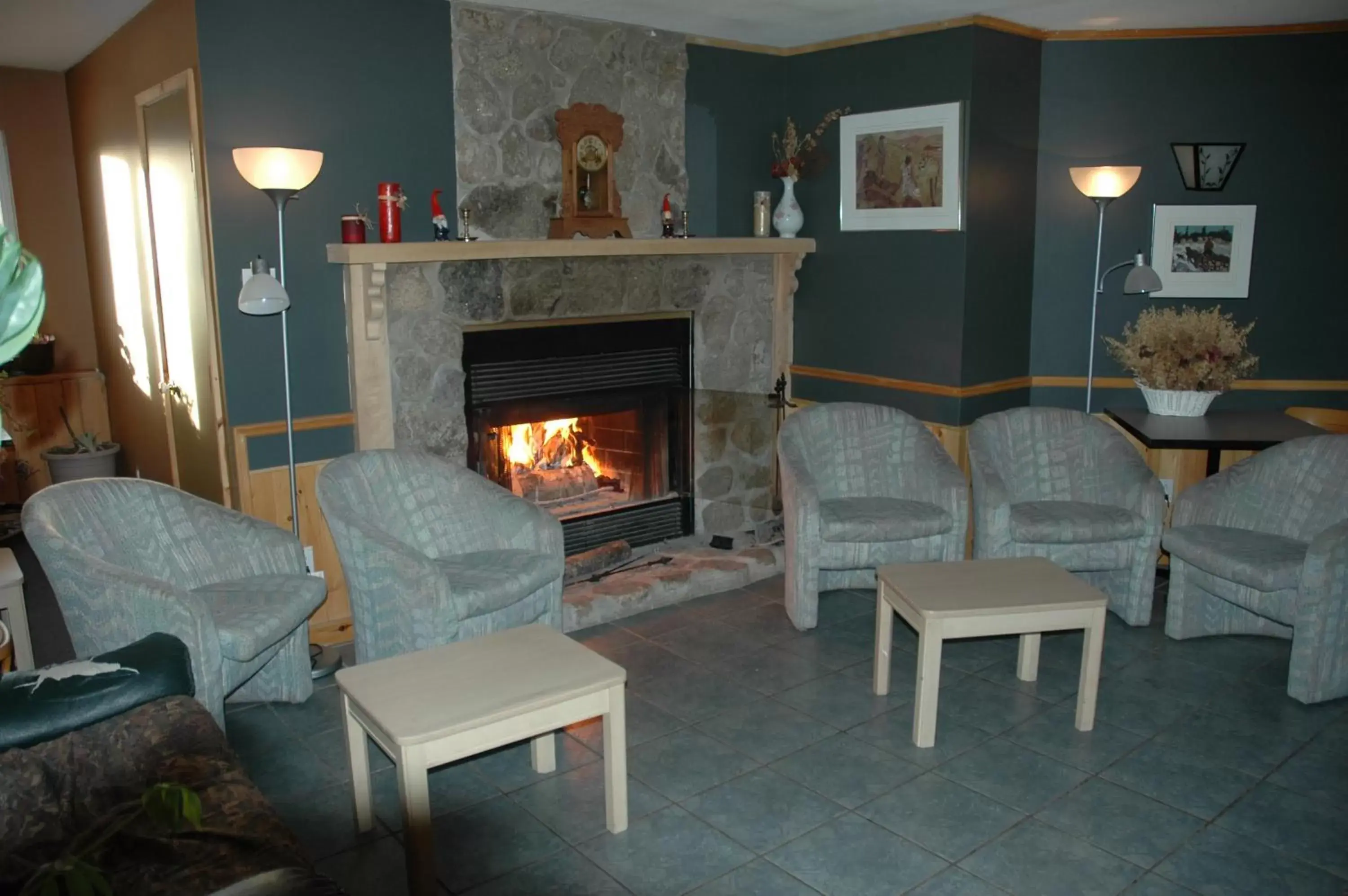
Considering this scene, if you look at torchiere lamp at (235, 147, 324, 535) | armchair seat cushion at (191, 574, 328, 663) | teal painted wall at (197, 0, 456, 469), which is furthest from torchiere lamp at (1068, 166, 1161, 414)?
armchair seat cushion at (191, 574, 328, 663)

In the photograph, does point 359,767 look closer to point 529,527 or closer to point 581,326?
point 529,527

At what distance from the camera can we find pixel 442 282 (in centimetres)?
438

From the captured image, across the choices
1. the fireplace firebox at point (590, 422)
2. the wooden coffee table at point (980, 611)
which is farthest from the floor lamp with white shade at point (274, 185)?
the wooden coffee table at point (980, 611)

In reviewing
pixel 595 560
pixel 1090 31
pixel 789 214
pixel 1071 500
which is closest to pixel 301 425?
pixel 595 560

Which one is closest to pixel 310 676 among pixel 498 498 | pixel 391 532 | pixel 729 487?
pixel 391 532

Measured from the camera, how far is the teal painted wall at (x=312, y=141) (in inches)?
149

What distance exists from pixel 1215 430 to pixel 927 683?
6.94 ft

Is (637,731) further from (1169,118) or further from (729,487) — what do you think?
(1169,118)

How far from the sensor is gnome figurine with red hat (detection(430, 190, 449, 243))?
4.23m

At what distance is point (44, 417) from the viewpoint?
19.9 feet

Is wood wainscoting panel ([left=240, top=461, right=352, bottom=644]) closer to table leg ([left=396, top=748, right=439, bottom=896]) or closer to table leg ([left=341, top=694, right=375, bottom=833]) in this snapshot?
table leg ([left=341, top=694, right=375, bottom=833])

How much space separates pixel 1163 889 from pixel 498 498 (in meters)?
2.42

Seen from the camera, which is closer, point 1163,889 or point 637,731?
point 1163,889

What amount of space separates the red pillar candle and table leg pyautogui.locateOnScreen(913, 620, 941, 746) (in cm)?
244
